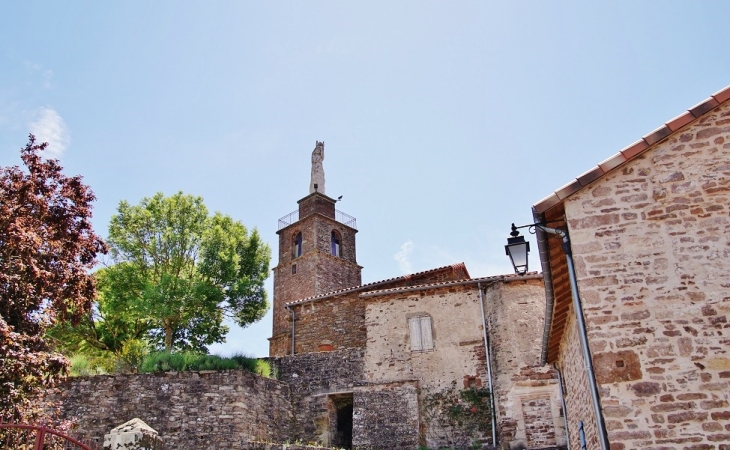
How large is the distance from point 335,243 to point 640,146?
85.9 feet

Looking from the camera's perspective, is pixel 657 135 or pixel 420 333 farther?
pixel 420 333

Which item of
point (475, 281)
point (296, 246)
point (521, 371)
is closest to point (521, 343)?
point (521, 371)

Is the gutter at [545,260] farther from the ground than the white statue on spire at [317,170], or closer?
closer

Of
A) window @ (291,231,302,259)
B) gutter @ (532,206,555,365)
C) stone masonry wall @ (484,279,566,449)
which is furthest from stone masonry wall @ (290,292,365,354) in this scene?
gutter @ (532,206,555,365)

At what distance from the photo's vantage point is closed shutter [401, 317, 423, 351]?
18.5 metres

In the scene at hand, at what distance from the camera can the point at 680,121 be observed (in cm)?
781

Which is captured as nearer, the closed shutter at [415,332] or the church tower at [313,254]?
the closed shutter at [415,332]

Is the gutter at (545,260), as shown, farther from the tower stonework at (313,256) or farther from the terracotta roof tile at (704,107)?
the tower stonework at (313,256)

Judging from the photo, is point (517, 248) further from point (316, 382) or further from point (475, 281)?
point (316, 382)

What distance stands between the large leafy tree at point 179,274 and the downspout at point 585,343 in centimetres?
1680

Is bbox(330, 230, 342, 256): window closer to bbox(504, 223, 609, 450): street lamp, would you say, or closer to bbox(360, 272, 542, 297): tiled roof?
bbox(360, 272, 542, 297): tiled roof

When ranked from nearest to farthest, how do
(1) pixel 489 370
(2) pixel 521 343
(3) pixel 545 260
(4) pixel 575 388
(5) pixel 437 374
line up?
(3) pixel 545 260 < (4) pixel 575 388 < (2) pixel 521 343 < (1) pixel 489 370 < (5) pixel 437 374

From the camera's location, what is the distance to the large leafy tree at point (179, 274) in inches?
886

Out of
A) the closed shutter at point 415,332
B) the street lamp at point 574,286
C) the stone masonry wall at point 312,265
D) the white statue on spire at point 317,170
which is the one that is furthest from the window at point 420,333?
the white statue on spire at point 317,170
